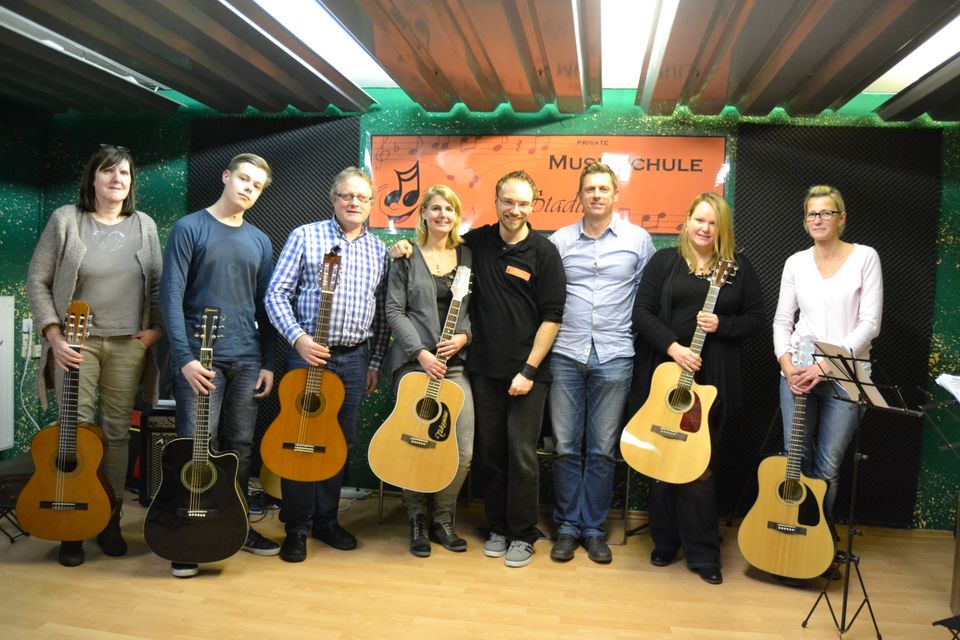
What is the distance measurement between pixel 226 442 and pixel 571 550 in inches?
69.7

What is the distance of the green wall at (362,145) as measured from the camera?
4.13 metres

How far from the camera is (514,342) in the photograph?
10.8 feet

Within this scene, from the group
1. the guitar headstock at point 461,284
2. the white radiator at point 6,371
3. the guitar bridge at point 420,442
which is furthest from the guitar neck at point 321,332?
the white radiator at point 6,371

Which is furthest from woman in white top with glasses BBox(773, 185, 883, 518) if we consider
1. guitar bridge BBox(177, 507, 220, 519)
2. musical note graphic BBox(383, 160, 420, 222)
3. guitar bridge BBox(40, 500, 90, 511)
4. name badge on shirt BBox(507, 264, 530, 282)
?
guitar bridge BBox(40, 500, 90, 511)

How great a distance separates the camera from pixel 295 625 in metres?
2.64

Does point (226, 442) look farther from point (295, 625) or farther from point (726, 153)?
point (726, 153)

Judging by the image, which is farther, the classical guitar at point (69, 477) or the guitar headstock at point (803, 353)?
the guitar headstock at point (803, 353)

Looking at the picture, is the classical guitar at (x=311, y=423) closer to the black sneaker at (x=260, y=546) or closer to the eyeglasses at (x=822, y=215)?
the black sneaker at (x=260, y=546)

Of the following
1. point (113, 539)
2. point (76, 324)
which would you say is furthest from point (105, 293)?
point (113, 539)

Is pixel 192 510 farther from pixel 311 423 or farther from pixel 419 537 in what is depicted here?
pixel 419 537

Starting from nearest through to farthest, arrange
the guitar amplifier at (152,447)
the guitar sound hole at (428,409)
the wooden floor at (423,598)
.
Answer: the wooden floor at (423,598), the guitar sound hole at (428,409), the guitar amplifier at (152,447)

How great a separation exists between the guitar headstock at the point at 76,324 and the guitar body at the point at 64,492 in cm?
38

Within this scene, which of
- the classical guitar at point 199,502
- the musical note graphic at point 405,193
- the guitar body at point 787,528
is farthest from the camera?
the musical note graphic at point 405,193

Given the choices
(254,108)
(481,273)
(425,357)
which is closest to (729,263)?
(481,273)
